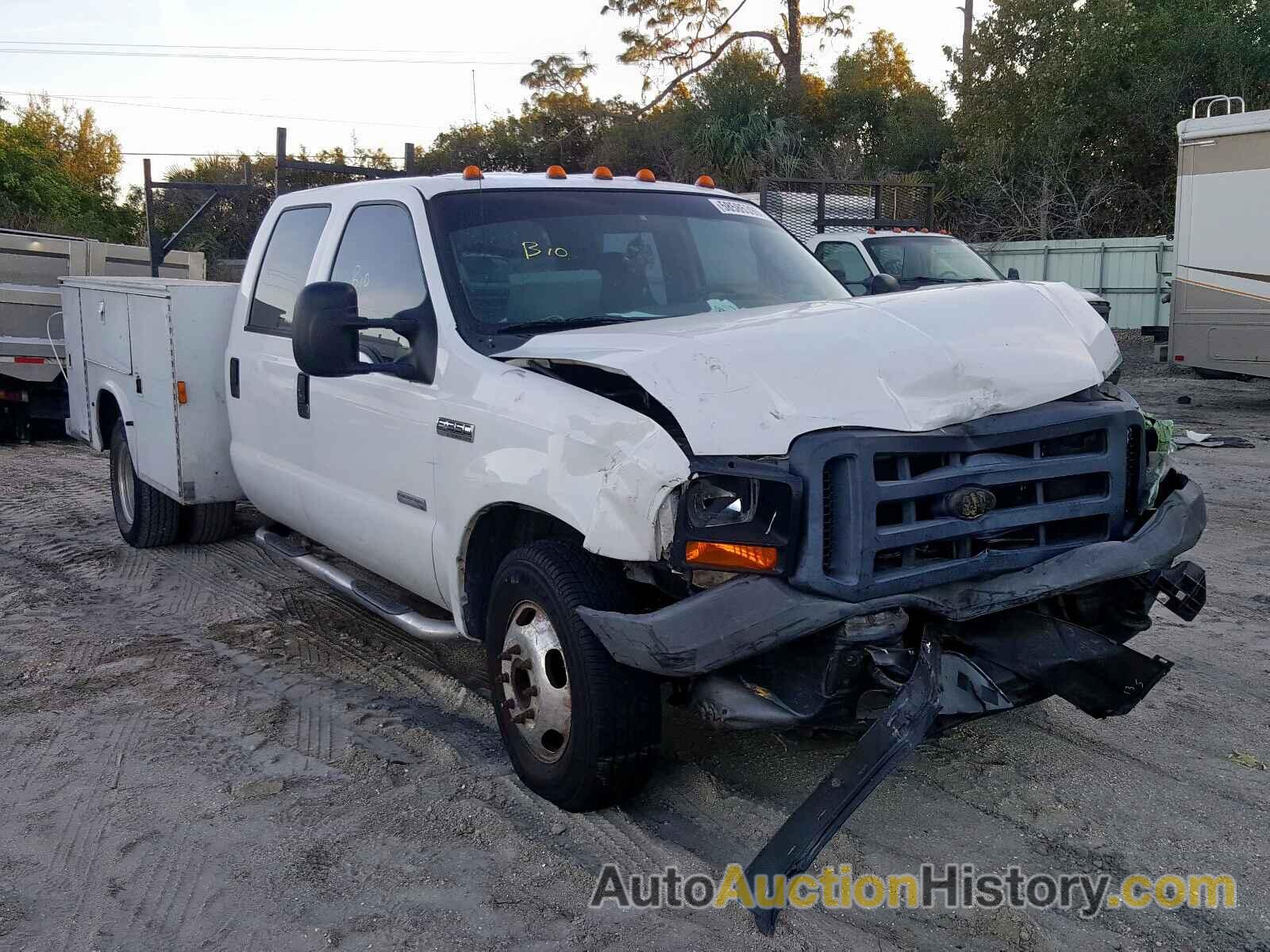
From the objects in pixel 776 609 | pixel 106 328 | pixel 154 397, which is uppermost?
pixel 106 328

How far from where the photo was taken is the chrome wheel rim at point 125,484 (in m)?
7.50

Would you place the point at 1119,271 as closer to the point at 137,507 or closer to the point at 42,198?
the point at 137,507

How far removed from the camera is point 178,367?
6.36 meters

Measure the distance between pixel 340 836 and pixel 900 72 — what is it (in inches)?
1501

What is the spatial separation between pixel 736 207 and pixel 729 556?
2552 millimetres

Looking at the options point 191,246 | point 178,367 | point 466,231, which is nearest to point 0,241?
point 178,367

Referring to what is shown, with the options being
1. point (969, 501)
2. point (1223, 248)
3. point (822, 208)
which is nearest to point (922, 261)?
point (1223, 248)

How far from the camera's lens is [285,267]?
18.8 ft

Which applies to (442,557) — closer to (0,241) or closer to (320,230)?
(320,230)

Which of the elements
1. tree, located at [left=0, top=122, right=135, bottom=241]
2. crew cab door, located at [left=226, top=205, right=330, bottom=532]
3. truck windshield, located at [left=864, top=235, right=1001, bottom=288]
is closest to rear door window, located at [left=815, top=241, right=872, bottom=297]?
truck windshield, located at [left=864, top=235, right=1001, bottom=288]

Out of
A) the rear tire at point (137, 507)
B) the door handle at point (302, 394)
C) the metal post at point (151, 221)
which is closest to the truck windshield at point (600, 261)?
the door handle at point (302, 394)

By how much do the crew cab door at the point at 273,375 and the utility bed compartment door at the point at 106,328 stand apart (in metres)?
1.26

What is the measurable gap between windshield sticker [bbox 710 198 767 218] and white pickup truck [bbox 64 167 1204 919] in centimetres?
13

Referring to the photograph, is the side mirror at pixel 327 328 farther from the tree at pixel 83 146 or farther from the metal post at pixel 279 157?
the tree at pixel 83 146
